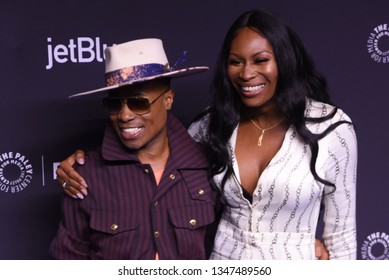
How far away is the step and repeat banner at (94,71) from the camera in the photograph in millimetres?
1769

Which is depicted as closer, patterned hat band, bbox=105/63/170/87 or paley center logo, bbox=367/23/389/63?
patterned hat band, bbox=105/63/170/87

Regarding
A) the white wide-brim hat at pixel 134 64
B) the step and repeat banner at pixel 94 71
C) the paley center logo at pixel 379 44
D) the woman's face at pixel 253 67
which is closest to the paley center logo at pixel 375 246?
the step and repeat banner at pixel 94 71

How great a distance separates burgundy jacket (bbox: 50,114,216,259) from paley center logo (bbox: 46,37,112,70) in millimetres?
491

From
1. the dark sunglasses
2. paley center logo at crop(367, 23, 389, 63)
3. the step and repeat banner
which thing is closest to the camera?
the dark sunglasses

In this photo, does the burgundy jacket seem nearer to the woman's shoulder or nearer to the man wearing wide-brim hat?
the man wearing wide-brim hat

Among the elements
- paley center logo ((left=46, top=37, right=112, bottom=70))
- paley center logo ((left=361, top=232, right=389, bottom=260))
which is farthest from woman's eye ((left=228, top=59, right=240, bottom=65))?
paley center logo ((left=361, top=232, right=389, bottom=260))

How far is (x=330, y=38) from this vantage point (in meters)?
1.90

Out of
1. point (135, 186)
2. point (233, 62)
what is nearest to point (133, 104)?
point (135, 186)

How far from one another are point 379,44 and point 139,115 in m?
0.98

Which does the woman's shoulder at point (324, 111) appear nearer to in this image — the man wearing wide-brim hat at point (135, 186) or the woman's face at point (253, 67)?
the woman's face at point (253, 67)

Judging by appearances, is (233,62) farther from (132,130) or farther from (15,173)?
(15,173)

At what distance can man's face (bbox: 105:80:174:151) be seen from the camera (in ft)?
4.32
